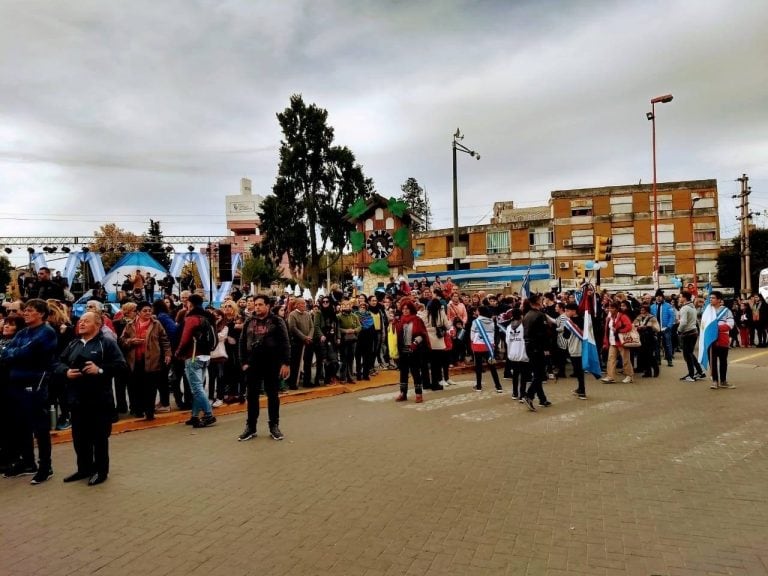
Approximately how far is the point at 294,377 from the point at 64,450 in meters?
4.99

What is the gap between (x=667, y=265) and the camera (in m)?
52.1

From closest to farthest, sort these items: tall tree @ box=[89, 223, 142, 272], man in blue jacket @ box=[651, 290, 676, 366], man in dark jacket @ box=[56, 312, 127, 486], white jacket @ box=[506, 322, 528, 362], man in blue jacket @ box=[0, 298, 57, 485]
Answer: man in dark jacket @ box=[56, 312, 127, 486]
man in blue jacket @ box=[0, 298, 57, 485]
white jacket @ box=[506, 322, 528, 362]
man in blue jacket @ box=[651, 290, 676, 366]
tall tree @ box=[89, 223, 142, 272]

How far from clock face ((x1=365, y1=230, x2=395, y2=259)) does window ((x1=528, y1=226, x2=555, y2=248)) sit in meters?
23.9

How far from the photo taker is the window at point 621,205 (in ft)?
174

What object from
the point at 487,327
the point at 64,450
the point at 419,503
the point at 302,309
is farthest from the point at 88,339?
the point at 487,327

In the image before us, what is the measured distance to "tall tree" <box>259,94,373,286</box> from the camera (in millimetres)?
37844

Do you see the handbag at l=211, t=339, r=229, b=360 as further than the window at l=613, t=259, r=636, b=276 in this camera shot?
No

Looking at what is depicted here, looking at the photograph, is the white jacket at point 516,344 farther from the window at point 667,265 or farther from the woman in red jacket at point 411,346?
the window at point 667,265

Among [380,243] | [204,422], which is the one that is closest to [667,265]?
[380,243]

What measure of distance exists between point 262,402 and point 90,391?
4.71 meters

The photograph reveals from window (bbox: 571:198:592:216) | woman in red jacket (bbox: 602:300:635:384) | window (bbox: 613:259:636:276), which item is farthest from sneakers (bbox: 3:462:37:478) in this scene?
window (bbox: 571:198:592:216)

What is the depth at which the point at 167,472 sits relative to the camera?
6359 mm

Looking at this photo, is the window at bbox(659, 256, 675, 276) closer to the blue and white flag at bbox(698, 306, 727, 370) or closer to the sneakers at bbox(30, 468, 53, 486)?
the blue and white flag at bbox(698, 306, 727, 370)

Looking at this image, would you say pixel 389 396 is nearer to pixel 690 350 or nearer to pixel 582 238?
pixel 690 350
